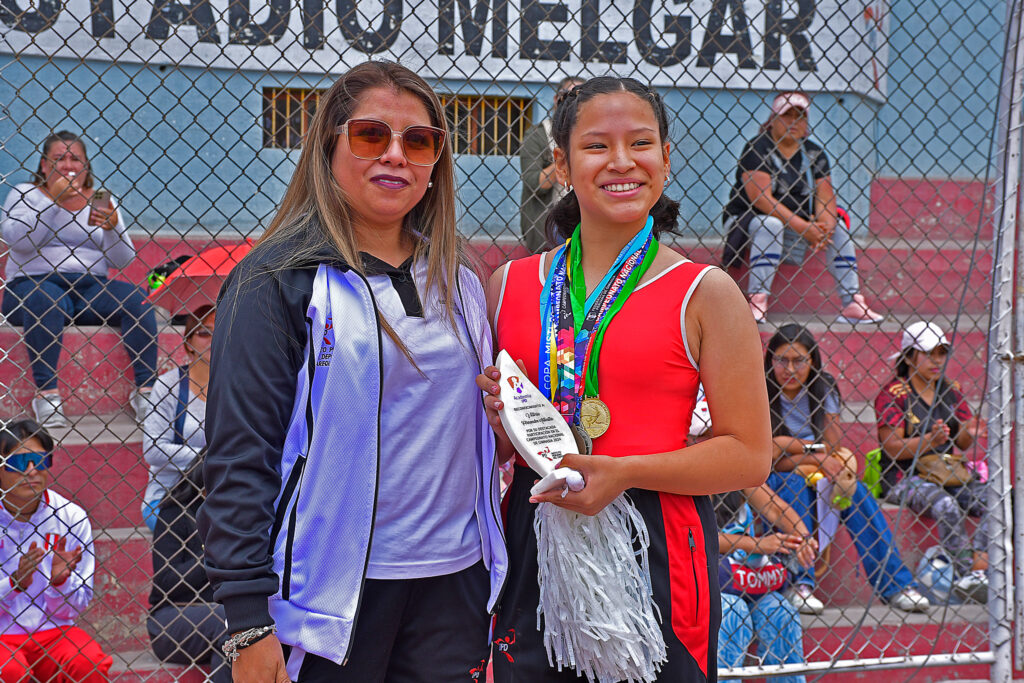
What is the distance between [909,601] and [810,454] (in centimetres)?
90

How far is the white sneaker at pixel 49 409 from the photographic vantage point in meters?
4.05

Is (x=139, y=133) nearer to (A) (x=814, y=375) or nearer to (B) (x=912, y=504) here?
(A) (x=814, y=375)

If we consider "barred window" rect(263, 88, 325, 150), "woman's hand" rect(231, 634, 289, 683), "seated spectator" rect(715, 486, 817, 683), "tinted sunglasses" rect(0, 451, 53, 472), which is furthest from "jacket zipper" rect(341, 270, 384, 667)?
"barred window" rect(263, 88, 325, 150)

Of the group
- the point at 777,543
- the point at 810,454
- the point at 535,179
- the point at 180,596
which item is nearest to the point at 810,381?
the point at 810,454

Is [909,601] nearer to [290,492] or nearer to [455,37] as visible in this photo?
[290,492]

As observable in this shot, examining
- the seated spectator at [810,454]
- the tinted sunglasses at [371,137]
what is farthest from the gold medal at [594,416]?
the seated spectator at [810,454]

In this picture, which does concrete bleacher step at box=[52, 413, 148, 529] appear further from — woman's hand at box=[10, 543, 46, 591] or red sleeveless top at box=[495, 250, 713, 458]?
red sleeveless top at box=[495, 250, 713, 458]

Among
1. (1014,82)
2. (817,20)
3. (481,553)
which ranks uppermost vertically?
(817,20)

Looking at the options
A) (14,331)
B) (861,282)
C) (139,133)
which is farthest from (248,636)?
(861,282)

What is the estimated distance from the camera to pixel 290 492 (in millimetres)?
1671

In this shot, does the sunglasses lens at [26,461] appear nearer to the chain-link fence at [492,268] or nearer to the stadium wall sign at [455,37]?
the chain-link fence at [492,268]

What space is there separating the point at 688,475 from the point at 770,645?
2.45 meters

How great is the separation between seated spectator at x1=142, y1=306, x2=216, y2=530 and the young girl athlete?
2.36 m

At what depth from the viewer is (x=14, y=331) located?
448 cm
